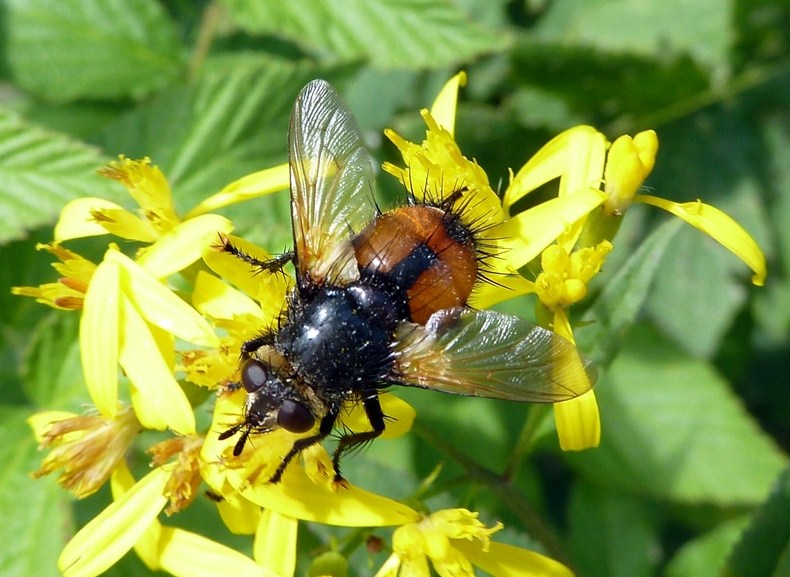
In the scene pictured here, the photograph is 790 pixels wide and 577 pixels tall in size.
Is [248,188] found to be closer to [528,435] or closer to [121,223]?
[121,223]

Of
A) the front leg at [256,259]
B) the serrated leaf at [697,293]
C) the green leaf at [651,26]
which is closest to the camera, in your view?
the front leg at [256,259]

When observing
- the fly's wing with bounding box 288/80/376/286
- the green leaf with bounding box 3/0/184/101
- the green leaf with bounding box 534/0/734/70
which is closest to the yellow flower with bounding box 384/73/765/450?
the fly's wing with bounding box 288/80/376/286

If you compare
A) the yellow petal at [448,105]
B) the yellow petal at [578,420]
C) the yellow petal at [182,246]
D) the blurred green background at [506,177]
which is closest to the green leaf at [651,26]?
the blurred green background at [506,177]

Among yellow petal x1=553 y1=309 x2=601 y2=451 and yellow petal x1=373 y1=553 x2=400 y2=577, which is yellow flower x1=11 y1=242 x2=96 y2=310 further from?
yellow petal x1=553 y1=309 x2=601 y2=451

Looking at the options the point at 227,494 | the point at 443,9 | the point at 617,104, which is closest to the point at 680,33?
the point at 617,104

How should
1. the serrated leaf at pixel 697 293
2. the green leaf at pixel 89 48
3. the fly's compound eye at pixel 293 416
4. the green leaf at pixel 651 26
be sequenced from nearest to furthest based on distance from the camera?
the fly's compound eye at pixel 293 416, the green leaf at pixel 89 48, the serrated leaf at pixel 697 293, the green leaf at pixel 651 26

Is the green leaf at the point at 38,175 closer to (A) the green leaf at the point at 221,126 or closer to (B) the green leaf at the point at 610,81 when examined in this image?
(A) the green leaf at the point at 221,126

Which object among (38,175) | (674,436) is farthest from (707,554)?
(38,175)
